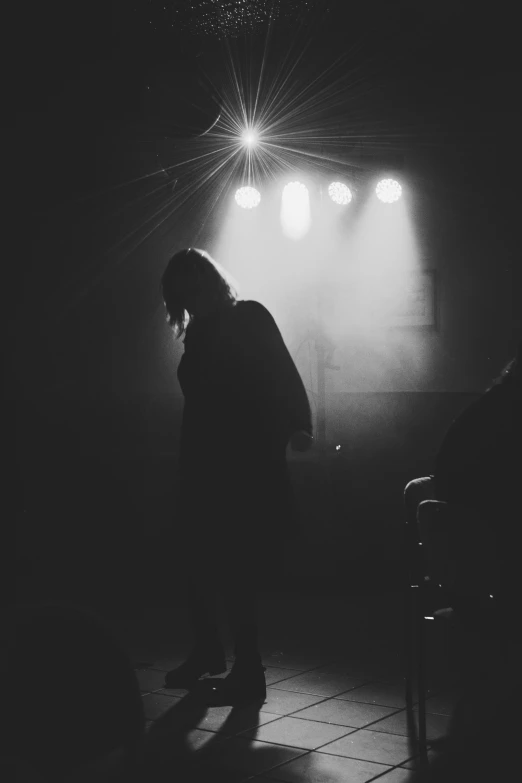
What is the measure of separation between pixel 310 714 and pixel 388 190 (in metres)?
3.96

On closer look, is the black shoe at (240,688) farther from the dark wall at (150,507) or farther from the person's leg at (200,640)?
the dark wall at (150,507)

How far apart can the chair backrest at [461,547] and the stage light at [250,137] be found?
14.7 feet

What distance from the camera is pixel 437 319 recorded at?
5.70 metres

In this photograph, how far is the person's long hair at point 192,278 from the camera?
296cm

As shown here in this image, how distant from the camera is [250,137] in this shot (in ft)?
20.1

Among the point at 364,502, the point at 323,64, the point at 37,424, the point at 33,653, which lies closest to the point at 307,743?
the point at 33,653

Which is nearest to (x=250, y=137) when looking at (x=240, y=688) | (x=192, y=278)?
(x=192, y=278)

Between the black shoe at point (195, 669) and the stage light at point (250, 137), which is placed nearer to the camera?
the black shoe at point (195, 669)

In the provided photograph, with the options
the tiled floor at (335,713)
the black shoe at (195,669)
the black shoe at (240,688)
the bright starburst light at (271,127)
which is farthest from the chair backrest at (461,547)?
the bright starburst light at (271,127)

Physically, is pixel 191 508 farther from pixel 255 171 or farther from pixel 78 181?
pixel 255 171

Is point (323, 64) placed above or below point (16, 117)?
above

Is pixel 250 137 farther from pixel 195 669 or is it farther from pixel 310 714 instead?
pixel 310 714

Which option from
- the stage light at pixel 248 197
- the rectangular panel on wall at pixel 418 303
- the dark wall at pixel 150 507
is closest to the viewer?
the dark wall at pixel 150 507

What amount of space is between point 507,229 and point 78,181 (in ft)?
9.47
